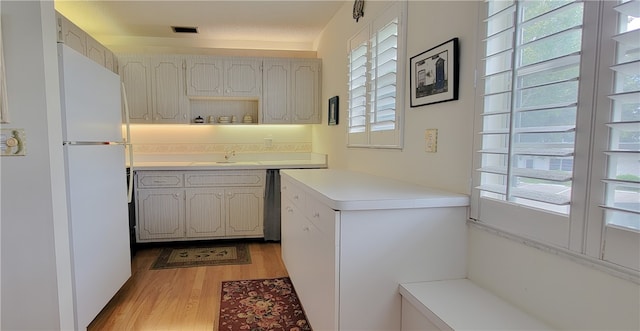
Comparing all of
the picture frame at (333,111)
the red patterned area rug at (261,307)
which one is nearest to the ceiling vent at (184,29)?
the picture frame at (333,111)

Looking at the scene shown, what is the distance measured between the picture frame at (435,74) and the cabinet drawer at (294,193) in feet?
2.82

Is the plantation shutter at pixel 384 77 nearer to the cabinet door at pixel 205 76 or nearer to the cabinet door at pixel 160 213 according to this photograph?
the cabinet door at pixel 205 76

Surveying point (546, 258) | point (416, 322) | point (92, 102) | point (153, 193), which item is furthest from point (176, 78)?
point (546, 258)

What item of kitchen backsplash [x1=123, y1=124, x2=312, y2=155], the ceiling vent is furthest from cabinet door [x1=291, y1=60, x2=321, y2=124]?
the ceiling vent

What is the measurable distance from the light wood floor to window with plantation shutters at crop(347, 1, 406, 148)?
142 centimetres

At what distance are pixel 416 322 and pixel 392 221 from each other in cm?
40

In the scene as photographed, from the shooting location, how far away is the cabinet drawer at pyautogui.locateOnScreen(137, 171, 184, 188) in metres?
3.52

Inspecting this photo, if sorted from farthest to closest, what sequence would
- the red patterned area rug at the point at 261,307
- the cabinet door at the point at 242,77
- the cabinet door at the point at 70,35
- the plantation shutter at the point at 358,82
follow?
the cabinet door at the point at 242,77, the plantation shutter at the point at 358,82, the cabinet door at the point at 70,35, the red patterned area rug at the point at 261,307

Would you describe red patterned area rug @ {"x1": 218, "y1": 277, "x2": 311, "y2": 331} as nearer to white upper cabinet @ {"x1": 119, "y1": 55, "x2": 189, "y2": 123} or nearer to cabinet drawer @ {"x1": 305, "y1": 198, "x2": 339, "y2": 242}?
cabinet drawer @ {"x1": 305, "y1": 198, "x2": 339, "y2": 242}

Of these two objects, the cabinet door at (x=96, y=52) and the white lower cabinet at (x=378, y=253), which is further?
the cabinet door at (x=96, y=52)

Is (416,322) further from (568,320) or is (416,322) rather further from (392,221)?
(568,320)

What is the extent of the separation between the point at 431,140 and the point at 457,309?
0.85m

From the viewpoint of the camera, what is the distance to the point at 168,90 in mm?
3779

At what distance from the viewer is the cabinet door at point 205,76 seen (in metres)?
3.81
